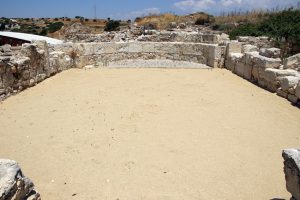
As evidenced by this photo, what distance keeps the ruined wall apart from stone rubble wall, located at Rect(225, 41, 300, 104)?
1156 mm

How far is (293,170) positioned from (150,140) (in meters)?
2.98

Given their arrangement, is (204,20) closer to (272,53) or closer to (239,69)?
(239,69)

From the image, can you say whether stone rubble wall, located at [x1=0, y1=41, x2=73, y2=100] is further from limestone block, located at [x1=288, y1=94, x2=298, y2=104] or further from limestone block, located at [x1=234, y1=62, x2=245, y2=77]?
limestone block, located at [x1=288, y1=94, x2=298, y2=104]

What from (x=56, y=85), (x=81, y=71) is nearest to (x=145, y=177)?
(x=56, y=85)

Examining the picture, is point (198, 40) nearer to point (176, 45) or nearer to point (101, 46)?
point (176, 45)

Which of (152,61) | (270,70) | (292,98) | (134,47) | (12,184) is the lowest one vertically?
(292,98)

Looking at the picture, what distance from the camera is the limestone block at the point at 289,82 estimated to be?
8.01 metres

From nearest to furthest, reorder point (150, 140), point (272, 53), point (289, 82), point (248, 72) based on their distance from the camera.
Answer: point (150, 140), point (289, 82), point (272, 53), point (248, 72)

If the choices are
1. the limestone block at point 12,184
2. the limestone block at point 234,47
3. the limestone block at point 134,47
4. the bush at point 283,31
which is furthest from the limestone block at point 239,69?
the limestone block at point 12,184

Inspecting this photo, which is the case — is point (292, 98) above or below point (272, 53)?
below

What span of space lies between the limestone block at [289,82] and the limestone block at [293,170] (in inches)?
211

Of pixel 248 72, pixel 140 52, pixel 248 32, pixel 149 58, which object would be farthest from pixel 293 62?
pixel 248 32

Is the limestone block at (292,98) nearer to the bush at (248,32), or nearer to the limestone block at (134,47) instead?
the limestone block at (134,47)

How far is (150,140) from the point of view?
567 centimetres
